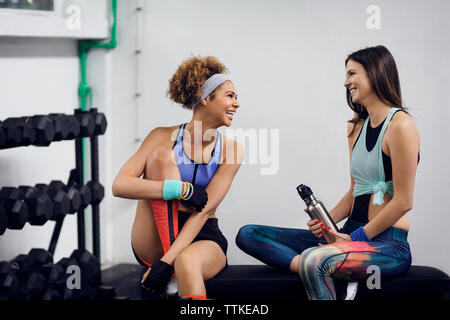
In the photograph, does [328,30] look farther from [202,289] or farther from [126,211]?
[202,289]

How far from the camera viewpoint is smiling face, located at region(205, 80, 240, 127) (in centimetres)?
167

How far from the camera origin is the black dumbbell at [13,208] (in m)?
1.99


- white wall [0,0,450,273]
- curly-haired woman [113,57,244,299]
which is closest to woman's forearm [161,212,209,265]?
curly-haired woman [113,57,244,299]

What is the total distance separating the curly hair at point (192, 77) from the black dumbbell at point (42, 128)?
608 mm

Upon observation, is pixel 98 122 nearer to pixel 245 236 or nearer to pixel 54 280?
pixel 54 280

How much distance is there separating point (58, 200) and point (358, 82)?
1.14m

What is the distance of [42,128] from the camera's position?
2.07m

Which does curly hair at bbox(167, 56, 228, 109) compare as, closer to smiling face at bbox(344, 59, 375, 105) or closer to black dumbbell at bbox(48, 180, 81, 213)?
smiling face at bbox(344, 59, 375, 105)

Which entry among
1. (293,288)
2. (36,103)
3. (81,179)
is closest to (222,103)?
(293,288)

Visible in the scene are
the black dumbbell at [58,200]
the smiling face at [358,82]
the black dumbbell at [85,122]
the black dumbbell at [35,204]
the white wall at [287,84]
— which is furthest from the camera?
the white wall at [287,84]

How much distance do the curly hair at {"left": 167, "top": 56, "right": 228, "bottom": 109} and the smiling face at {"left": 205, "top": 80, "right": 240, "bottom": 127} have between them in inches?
0.7

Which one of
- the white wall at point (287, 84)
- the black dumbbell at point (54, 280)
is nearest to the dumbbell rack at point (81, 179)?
the black dumbbell at point (54, 280)

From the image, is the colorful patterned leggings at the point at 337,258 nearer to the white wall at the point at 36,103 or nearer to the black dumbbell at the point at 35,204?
the black dumbbell at the point at 35,204

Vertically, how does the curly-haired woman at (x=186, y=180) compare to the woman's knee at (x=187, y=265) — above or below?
above
